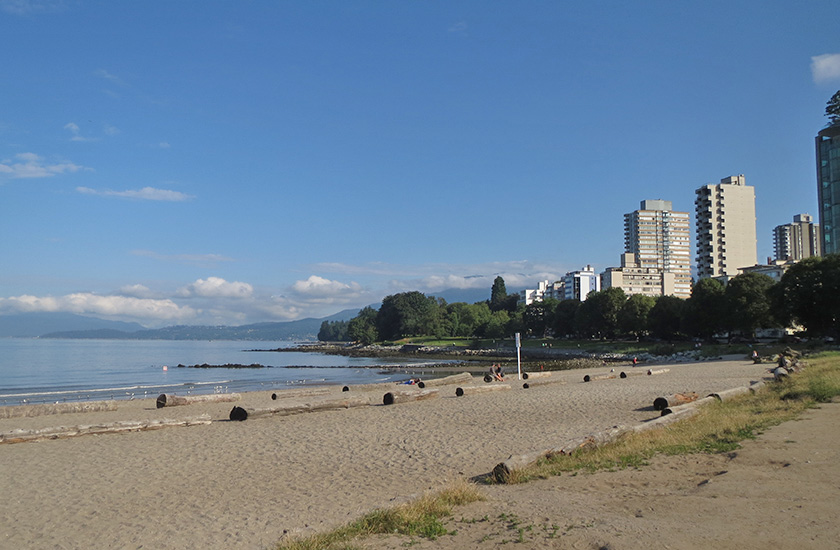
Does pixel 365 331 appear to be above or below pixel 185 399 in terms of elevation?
below

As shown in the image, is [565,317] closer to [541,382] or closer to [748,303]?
[748,303]

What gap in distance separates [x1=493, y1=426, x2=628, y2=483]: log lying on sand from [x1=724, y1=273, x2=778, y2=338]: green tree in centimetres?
6455

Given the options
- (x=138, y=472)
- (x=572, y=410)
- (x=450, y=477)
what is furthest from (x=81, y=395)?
(x=450, y=477)

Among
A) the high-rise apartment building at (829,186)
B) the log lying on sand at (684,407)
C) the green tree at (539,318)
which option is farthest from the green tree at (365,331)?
the log lying on sand at (684,407)

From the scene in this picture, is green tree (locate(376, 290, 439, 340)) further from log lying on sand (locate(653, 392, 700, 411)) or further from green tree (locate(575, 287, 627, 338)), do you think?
log lying on sand (locate(653, 392, 700, 411))

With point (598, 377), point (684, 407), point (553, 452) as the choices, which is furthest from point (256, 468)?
point (598, 377)

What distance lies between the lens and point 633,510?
8195 millimetres

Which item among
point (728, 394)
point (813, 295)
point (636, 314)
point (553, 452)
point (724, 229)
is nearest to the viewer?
point (553, 452)

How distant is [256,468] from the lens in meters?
13.0

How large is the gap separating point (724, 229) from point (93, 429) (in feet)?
535

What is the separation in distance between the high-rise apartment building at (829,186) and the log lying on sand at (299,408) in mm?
120349

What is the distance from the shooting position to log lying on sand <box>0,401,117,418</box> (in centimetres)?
2458

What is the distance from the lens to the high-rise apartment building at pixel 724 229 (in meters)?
152

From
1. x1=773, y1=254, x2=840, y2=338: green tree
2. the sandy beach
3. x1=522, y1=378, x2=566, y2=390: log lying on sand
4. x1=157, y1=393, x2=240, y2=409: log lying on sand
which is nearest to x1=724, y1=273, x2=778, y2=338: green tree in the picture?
x1=773, y1=254, x2=840, y2=338: green tree
